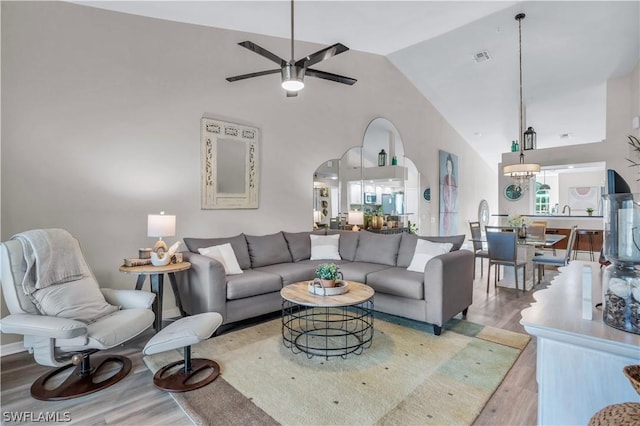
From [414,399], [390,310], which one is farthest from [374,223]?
[414,399]

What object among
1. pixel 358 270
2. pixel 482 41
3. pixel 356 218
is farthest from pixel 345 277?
pixel 482 41

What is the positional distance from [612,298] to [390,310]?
102 inches

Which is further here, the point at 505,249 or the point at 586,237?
the point at 586,237

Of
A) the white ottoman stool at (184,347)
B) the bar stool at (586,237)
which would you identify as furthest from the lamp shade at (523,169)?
the white ottoman stool at (184,347)

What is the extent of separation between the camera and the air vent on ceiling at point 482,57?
18.3 feet

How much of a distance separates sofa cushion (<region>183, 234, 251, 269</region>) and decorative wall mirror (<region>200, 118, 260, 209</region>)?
482 millimetres

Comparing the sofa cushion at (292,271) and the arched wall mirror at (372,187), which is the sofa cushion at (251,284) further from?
the arched wall mirror at (372,187)

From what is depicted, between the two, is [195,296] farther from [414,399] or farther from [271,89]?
[271,89]

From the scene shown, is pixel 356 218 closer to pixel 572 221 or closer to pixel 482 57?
pixel 482 57

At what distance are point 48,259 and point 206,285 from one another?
1.27 m

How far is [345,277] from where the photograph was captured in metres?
4.05

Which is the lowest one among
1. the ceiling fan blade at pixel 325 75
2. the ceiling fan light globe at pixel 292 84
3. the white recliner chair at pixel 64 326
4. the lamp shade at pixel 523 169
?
the white recliner chair at pixel 64 326

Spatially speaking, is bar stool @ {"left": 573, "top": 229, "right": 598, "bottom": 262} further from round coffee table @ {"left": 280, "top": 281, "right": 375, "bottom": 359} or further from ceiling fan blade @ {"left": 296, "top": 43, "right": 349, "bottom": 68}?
ceiling fan blade @ {"left": 296, "top": 43, "right": 349, "bottom": 68}

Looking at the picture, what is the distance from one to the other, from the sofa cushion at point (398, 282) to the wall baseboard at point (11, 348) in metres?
3.44
